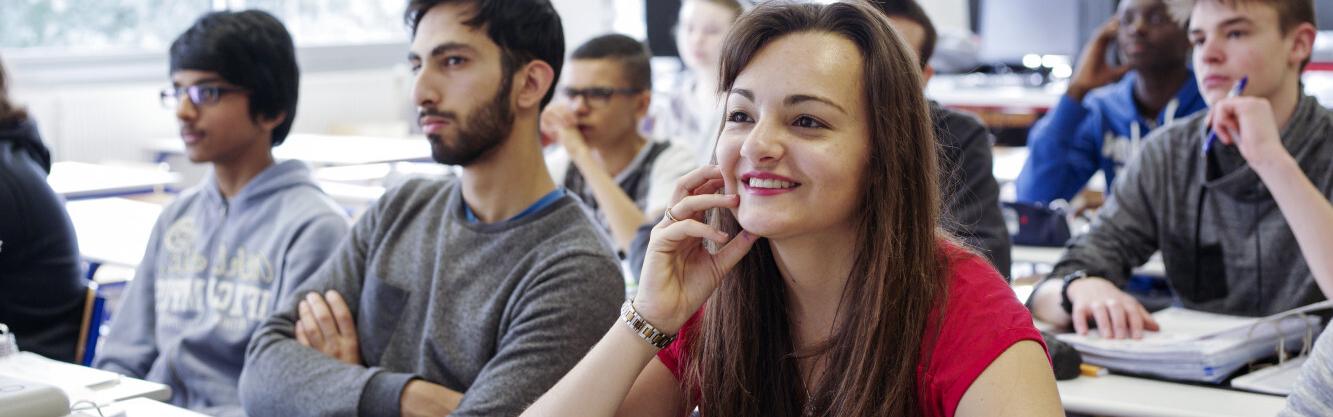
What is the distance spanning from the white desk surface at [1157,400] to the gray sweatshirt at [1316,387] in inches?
12.1

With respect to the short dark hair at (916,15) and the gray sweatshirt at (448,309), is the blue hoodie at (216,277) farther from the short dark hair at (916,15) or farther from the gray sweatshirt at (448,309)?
the short dark hair at (916,15)

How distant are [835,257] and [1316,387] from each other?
0.55 meters

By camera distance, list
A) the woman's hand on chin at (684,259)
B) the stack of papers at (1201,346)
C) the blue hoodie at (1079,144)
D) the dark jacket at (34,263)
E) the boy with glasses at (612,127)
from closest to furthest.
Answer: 1. the woman's hand on chin at (684,259)
2. the stack of papers at (1201,346)
3. the dark jacket at (34,263)
4. the boy with glasses at (612,127)
5. the blue hoodie at (1079,144)

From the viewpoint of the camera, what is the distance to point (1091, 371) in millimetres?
2008

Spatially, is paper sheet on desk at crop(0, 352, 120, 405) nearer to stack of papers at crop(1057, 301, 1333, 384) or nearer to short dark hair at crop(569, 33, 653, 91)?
stack of papers at crop(1057, 301, 1333, 384)

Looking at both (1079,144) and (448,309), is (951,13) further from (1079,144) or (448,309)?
(448,309)

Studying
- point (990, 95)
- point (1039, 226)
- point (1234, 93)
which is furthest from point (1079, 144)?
point (990, 95)

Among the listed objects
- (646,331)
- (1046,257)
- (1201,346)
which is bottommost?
(1046,257)

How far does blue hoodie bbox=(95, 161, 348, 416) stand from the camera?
232 centimetres

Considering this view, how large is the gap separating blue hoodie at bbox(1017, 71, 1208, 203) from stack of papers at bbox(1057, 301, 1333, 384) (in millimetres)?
1690

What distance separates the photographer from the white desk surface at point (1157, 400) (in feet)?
5.94

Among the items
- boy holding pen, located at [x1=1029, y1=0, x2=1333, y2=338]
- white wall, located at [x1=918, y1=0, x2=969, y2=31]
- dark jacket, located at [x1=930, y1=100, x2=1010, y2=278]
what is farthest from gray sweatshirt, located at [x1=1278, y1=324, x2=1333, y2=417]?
white wall, located at [x1=918, y1=0, x2=969, y2=31]

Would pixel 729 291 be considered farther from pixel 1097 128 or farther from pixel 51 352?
pixel 1097 128

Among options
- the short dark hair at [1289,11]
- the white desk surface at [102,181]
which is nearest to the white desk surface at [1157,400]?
the short dark hair at [1289,11]
